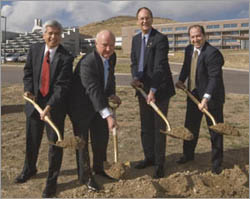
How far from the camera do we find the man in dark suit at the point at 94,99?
2992mm

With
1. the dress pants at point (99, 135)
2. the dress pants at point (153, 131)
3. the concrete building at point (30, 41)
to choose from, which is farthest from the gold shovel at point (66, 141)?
the concrete building at point (30, 41)

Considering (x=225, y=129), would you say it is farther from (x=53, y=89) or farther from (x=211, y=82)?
(x=53, y=89)

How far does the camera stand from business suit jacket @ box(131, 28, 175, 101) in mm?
3674

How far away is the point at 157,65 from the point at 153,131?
3.34ft

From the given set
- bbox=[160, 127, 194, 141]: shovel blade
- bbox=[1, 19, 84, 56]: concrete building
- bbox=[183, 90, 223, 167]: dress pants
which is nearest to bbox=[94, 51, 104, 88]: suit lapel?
bbox=[160, 127, 194, 141]: shovel blade

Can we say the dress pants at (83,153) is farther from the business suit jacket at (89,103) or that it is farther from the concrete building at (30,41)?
the concrete building at (30,41)

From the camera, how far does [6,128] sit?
240 inches

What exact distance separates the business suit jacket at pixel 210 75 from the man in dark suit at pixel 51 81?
165cm

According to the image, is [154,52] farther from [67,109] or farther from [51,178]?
[51,178]

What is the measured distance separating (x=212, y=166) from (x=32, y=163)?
2.39 m

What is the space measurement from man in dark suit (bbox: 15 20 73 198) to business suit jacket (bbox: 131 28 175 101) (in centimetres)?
101

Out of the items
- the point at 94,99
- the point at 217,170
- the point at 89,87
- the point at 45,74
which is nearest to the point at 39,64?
the point at 45,74

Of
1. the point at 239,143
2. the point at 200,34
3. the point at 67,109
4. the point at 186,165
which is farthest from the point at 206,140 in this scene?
the point at 67,109

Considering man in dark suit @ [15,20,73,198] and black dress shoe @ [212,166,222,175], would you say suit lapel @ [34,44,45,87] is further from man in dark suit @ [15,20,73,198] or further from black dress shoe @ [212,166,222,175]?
black dress shoe @ [212,166,222,175]
